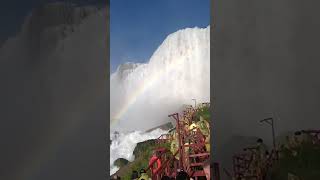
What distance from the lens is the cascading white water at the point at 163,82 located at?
4.16m

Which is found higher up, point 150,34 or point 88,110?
point 150,34

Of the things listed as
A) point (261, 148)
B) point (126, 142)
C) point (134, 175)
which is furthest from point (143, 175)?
point (261, 148)

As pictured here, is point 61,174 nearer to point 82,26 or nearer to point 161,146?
point 82,26

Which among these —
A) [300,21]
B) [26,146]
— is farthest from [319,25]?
[26,146]

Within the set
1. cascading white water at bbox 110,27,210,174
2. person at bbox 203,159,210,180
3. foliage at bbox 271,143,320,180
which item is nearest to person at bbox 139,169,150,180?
cascading white water at bbox 110,27,210,174

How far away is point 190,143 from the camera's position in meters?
4.15

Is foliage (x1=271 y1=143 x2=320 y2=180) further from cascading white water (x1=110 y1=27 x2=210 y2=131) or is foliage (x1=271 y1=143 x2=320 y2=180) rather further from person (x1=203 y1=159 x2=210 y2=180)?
cascading white water (x1=110 y1=27 x2=210 y2=131)

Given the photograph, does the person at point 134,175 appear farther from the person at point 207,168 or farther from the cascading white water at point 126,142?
the person at point 207,168

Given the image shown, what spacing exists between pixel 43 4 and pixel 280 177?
1.85m

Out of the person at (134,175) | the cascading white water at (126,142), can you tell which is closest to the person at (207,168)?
the cascading white water at (126,142)

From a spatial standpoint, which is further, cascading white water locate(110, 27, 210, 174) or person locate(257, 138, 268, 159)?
cascading white water locate(110, 27, 210, 174)

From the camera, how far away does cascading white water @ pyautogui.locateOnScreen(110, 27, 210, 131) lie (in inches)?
164

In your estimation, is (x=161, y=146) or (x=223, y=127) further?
(x=161, y=146)

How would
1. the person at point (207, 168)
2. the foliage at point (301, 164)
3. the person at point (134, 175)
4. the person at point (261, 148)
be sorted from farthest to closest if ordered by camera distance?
1. the person at point (134, 175)
2. the person at point (207, 168)
3. the person at point (261, 148)
4. the foliage at point (301, 164)
